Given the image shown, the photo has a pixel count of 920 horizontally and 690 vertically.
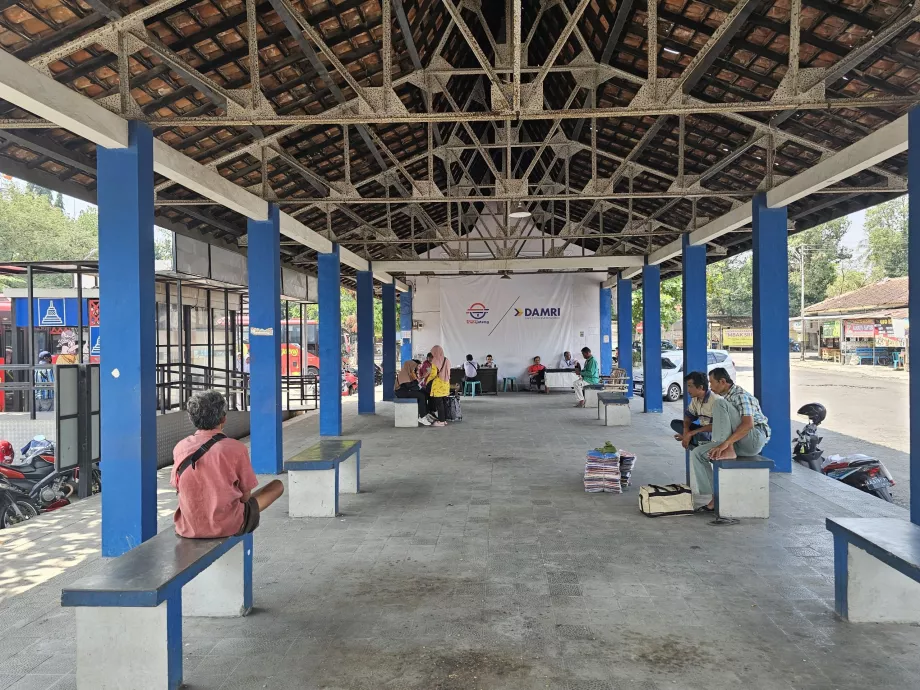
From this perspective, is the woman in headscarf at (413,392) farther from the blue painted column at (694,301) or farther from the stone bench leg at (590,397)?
the blue painted column at (694,301)

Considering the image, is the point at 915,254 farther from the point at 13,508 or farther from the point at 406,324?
the point at 406,324

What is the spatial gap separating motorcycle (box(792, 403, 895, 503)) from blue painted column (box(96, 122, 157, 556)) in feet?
25.6

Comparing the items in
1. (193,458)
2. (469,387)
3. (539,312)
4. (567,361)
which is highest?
(539,312)

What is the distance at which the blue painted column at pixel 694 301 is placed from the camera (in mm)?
12109

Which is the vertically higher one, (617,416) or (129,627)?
(129,627)

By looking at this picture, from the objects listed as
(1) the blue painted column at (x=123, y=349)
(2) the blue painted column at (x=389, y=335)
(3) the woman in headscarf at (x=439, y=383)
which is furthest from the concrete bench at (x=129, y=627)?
(2) the blue painted column at (x=389, y=335)

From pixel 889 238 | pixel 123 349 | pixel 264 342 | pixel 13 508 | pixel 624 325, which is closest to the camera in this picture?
pixel 123 349

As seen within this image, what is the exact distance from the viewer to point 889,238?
1828 inches

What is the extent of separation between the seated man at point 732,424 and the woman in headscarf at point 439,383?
742 cm

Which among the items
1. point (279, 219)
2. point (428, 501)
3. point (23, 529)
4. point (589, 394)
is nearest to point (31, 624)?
point (23, 529)

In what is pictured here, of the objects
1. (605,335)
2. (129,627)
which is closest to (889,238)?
(605,335)

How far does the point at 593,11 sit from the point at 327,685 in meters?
7.24

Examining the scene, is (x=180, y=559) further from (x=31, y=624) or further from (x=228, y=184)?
(x=228, y=184)

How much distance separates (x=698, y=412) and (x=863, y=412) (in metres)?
10.7
